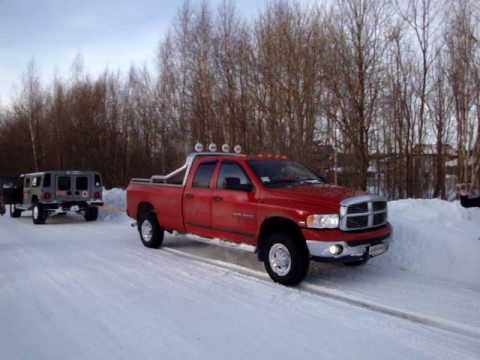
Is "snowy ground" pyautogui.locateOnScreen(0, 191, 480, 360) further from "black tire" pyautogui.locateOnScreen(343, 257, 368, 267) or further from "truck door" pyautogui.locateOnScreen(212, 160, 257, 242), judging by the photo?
"truck door" pyautogui.locateOnScreen(212, 160, 257, 242)

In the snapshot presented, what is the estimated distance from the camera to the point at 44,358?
12.1 ft

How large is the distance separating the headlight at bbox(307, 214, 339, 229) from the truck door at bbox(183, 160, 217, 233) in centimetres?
216

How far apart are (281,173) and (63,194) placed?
31.0 ft

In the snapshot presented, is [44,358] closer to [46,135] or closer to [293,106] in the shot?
[293,106]

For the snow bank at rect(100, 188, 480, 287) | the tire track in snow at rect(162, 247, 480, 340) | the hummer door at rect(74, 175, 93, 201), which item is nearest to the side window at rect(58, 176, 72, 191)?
the hummer door at rect(74, 175, 93, 201)

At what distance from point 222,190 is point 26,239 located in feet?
20.1

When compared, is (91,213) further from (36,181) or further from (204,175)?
(204,175)

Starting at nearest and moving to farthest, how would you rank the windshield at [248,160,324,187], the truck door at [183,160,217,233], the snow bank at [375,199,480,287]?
the snow bank at [375,199,480,287], the windshield at [248,160,324,187], the truck door at [183,160,217,233]

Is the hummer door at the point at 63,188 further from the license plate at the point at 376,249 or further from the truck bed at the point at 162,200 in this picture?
the license plate at the point at 376,249

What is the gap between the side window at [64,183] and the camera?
44.7 feet

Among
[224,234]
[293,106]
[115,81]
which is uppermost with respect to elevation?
[115,81]

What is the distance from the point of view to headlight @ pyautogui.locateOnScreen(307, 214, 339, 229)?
5.50m

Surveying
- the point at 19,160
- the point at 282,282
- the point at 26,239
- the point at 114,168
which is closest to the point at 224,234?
the point at 282,282

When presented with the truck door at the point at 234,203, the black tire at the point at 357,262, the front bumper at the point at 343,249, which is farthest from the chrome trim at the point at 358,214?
the truck door at the point at 234,203
